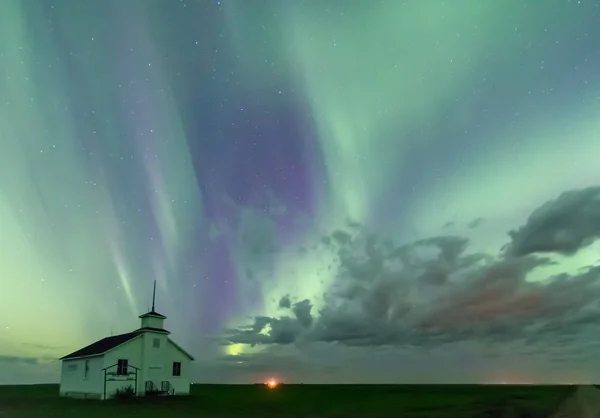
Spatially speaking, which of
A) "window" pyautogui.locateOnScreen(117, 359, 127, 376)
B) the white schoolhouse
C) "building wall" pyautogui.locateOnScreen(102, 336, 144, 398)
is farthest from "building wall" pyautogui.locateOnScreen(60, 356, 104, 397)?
"window" pyautogui.locateOnScreen(117, 359, 127, 376)

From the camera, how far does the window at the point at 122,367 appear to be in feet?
172

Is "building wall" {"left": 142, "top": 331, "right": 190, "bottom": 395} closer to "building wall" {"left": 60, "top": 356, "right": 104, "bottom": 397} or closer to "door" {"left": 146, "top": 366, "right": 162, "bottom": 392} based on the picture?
"door" {"left": 146, "top": 366, "right": 162, "bottom": 392}

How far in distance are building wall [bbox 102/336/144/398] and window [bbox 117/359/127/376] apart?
37cm

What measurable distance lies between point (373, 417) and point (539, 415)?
1307 centimetres

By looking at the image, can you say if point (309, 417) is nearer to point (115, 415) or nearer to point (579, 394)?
point (115, 415)

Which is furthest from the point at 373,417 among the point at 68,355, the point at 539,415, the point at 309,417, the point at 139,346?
the point at 68,355

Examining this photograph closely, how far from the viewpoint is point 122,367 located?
174 ft

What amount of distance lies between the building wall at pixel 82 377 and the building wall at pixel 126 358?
0.79m

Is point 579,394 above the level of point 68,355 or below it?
below

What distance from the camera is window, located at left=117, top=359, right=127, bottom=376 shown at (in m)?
52.5

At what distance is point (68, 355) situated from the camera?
6034cm

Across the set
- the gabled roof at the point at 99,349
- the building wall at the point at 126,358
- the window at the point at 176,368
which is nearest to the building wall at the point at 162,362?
the window at the point at 176,368

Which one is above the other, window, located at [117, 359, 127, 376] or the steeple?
the steeple

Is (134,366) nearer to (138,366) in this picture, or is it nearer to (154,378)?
(138,366)
